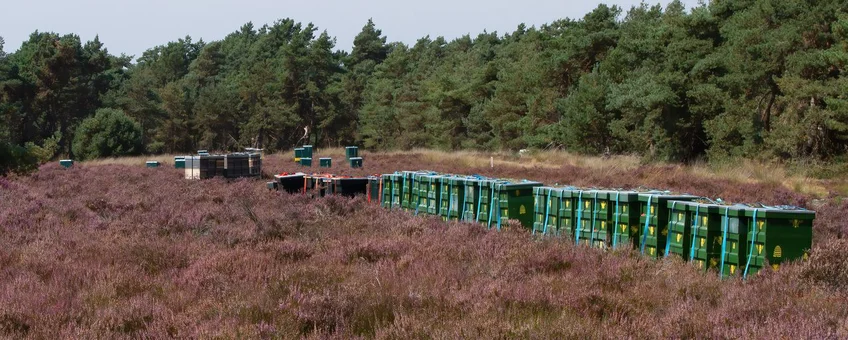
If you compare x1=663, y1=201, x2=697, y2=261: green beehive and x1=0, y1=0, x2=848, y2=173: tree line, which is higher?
x1=0, y1=0, x2=848, y2=173: tree line

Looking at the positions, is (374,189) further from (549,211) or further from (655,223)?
(655,223)

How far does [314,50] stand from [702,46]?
5099 cm

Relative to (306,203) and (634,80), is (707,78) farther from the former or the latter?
(306,203)

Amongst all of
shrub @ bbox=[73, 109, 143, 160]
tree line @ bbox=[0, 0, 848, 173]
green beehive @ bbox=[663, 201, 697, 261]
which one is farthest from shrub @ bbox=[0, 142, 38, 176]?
shrub @ bbox=[73, 109, 143, 160]

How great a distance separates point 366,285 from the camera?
8930 mm

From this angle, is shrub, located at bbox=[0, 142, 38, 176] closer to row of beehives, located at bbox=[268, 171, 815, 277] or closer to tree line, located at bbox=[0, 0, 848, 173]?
tree line, located at bbox=[0, 0, 848, 173]

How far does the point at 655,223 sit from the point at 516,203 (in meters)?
3.51

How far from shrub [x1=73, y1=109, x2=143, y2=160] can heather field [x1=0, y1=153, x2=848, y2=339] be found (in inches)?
2111

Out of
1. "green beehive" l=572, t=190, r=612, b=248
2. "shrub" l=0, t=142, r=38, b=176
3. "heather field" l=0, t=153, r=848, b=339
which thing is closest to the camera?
Result: "heather field" l=0, t=153, r=848, b=339

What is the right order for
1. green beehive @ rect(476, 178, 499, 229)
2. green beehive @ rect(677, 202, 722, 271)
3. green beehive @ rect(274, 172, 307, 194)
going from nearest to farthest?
green beehive @ rect(677, 202, 722, 271) < green beehive @ rect(476, 178, 499, 229) < green beehive @ rect(274, 172, 307, 194)

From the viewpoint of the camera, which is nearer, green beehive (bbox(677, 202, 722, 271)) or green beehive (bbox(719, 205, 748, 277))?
green beehive (bbox(719, 205, 748, 277))

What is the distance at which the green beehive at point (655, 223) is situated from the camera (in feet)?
38.9

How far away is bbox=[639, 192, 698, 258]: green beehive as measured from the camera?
467 inches

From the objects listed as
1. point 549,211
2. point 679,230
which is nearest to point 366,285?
point 679,230
